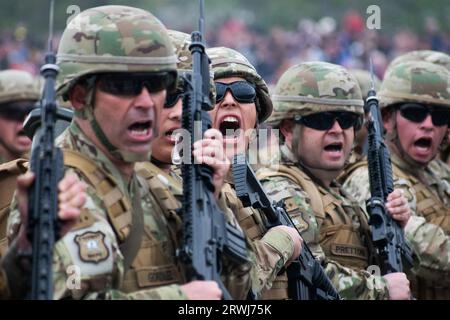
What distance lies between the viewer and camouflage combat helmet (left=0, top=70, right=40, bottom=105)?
1133 cm

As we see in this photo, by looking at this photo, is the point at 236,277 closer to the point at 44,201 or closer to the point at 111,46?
the point at 111,46

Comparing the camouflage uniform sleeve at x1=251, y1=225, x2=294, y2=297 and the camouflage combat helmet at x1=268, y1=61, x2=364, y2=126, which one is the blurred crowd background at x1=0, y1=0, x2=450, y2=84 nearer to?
the camouflage combat helmet at x1=268, y1=61, x2=364, y2=126

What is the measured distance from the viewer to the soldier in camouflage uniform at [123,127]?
6801 millimetres

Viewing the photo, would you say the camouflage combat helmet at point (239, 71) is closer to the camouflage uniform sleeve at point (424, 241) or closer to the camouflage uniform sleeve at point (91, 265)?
the camouflage uniform sleeve at point (424, 241)

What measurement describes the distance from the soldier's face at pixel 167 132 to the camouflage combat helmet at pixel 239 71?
0.87 m

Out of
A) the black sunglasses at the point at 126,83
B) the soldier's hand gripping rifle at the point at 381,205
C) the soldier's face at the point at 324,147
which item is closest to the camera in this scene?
the black sunglasses at the point at 126,83

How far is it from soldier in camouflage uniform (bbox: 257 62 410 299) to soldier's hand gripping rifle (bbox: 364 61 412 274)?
92 mm

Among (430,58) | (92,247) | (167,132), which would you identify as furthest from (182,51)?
(430,58)

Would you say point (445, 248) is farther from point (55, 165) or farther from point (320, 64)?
point (55, 165)

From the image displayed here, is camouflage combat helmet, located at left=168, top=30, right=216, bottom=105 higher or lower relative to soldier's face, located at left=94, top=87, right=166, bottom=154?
higher

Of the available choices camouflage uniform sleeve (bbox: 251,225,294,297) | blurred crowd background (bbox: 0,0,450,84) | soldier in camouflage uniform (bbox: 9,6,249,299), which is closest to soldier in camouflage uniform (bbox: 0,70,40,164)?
camouflage uniform sleeve (bbox: 251,225,294,297)

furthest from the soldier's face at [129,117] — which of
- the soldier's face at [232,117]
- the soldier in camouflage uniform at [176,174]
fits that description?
the soldier's face at [232,117]

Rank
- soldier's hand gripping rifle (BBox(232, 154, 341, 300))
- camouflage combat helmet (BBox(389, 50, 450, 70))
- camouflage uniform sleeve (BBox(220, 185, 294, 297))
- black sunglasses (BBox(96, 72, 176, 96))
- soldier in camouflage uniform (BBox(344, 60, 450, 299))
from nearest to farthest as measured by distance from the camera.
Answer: black sunglasses (BBox(96, 72, 176, 96)) < camouflage uniform sleeve (BBox(220, 185, 294, 297)) < soldier's hand gripping rifle (BBox(232, 154, 341, 300)) < soldier in camouflage uniform (BBox(344, 60, 450, 299)) < camouflage combat helmet (BBox(389, 50, 450, 70))

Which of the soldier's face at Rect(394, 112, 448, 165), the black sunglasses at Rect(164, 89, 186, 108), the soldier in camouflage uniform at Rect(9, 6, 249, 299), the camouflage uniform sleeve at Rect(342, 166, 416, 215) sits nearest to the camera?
the soldier in camouflage uniform at Rect(9, 6, 249, 299)
